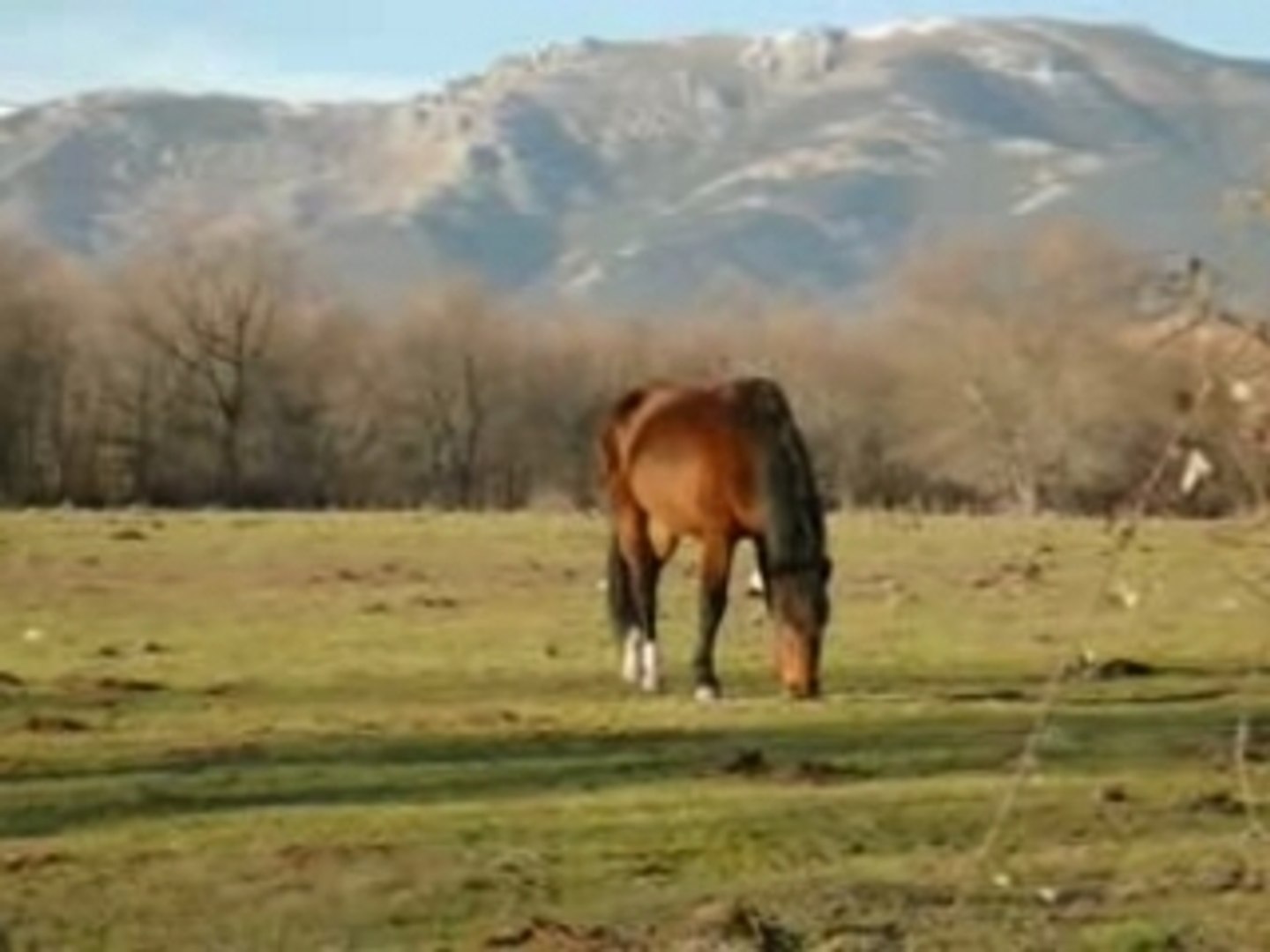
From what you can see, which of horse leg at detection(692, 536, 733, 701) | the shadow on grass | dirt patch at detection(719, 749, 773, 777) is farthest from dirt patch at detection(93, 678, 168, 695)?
dirt patch at detection(719, 749, 773, 777)

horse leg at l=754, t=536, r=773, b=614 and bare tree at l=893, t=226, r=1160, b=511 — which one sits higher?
bare tree at l=893, t=226, r=1160, b=511

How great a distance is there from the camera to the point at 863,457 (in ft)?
281

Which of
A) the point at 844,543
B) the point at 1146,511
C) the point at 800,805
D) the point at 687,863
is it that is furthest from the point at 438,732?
the point at 844,543

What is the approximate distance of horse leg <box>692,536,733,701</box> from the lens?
2114cm

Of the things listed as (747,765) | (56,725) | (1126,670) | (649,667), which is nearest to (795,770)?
(747,765)

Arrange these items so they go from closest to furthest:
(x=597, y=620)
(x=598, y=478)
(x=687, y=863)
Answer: (x=687, y=863), (x=598, y=478), (x=597, y=620)

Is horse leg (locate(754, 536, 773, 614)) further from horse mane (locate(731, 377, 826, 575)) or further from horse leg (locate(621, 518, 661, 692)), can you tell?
horse leg (locate(621, 518, 661, 692))

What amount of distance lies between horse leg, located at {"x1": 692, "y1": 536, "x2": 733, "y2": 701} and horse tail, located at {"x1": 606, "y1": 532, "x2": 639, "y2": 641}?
1118 mm

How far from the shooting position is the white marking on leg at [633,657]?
22.6m

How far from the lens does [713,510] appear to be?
21.5m

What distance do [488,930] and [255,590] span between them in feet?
78.1

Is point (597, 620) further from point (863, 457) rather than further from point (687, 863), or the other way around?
point (863, 457)

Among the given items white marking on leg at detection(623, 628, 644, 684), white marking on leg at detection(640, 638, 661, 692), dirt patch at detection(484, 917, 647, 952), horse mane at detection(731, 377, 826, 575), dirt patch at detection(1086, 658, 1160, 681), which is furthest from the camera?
dirt patch at detection(1086, 658, 1160, 681)

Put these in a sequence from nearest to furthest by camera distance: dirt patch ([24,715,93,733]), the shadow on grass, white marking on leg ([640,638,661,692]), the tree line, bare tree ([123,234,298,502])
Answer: the shadow on grass < dirt patch ([24,715,93,733]) < white marking on leg ([640,638,661,692]) < the tree line < bare tree ([123,234,298,502])
